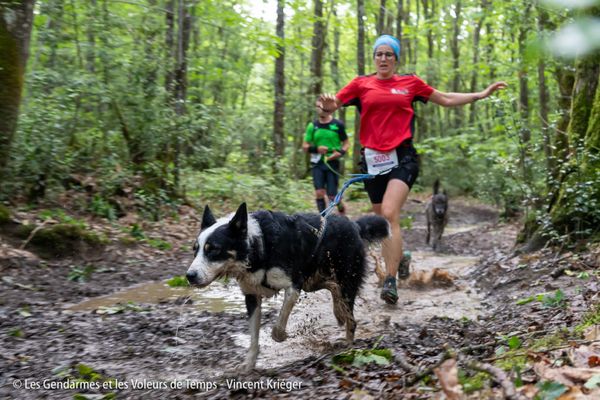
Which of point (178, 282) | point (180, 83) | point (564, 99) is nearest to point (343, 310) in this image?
point (178, 282)

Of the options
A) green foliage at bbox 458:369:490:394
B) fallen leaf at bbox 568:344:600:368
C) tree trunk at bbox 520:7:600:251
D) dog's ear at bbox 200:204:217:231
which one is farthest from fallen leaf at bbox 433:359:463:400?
tree trunk at bbox 520:7:600:251

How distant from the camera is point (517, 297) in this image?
530cm

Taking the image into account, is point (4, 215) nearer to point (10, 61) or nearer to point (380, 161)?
point (10, 61)

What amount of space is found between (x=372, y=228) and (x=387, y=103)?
4.78ft

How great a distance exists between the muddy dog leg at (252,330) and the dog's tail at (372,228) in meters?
1.32

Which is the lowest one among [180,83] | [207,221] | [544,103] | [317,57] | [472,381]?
[472,381]

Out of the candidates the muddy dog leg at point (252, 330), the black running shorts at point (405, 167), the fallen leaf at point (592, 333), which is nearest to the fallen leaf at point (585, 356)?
the fallen leaf at point (592, 333)

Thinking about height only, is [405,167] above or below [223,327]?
above

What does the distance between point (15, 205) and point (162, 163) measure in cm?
291

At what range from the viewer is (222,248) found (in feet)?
12.1

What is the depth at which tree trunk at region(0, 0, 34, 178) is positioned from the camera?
226 inches

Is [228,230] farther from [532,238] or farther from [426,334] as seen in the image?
[532,238]

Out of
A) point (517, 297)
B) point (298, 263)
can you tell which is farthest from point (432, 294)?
point (298, 263)

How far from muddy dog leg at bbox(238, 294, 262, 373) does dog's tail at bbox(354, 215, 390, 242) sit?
1.32 meters
